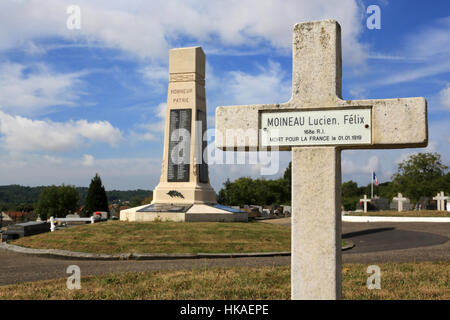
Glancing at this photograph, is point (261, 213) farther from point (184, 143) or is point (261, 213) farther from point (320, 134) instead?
point (320, 134)

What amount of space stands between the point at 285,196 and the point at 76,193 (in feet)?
128

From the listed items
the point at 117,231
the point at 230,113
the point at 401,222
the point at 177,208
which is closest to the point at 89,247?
the point at 117,231

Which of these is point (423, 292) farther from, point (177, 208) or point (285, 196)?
point (285, 196)

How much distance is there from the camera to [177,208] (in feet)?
71.7

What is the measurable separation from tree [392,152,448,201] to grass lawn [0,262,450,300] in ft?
158

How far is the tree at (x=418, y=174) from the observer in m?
52.8

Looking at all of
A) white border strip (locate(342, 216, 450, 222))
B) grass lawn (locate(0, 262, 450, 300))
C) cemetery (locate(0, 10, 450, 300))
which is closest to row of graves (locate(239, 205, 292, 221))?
white border strip (locate(342, 216, 450, 222))

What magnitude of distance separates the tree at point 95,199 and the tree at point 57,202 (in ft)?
54.1

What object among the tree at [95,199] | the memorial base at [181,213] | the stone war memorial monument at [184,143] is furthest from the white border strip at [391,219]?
the tree at [95,199]

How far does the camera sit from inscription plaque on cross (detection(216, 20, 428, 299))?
4.72m

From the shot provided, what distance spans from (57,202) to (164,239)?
6462cm

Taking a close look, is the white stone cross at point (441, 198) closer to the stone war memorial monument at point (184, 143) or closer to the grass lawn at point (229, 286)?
the stone war memorial monument at point (184, 143)

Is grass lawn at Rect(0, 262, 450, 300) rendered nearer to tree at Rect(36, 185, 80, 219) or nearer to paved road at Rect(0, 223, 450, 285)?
paved road at Rect(0, 223, 450, 285)
